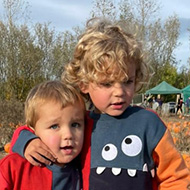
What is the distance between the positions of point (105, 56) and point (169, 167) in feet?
1.83

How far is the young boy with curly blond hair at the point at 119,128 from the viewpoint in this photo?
1588 millimetres

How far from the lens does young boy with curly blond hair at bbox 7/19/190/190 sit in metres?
1.59

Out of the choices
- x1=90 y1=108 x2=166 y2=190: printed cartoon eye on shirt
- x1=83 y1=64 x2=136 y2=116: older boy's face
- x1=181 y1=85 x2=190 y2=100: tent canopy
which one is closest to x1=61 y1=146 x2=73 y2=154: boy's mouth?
x1=90 y1=108 x2=166 y2=190: printed cartoon eye on shirt

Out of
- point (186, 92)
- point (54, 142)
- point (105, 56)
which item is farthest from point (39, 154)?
point (186, 92)

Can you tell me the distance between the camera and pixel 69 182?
172 cm

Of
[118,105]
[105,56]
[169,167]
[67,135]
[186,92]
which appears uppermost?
[186,92]

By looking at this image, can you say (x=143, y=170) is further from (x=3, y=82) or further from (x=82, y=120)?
(x=3, y=82)

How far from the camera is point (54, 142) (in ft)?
5.48

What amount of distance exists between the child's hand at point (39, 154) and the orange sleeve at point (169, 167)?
1.52 feet

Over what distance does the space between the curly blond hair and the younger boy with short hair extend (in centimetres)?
13

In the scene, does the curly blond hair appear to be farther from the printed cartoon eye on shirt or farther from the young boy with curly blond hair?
the printed cartoon eye on shirt

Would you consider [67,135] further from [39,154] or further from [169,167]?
[169,167]

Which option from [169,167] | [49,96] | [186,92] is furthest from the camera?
[186,92]

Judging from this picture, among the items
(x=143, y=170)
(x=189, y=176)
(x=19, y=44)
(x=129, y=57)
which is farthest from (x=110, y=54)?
(x=19, y=44)
